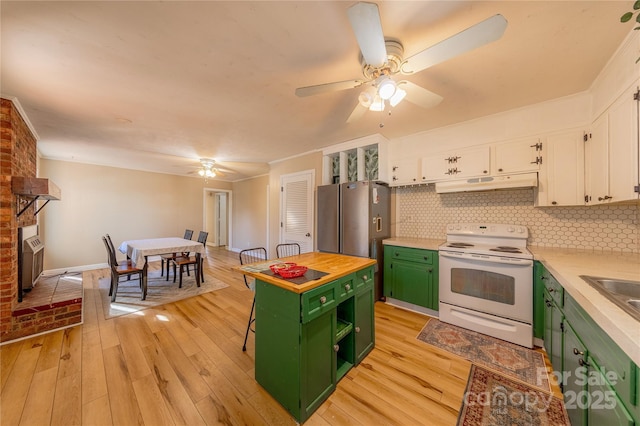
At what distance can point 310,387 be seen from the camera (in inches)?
56.8

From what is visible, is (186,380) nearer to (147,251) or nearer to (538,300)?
(147,251)

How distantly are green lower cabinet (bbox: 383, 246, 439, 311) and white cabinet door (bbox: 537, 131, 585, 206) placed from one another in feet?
4.22

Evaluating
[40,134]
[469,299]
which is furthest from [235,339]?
[40,134]

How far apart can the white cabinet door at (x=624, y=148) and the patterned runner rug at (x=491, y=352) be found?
149 cm

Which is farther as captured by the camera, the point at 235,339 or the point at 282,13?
the point at 235,339

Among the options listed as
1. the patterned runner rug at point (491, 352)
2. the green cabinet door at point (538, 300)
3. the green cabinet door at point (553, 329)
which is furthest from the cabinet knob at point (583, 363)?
the green cabinet door at point (538, 300)

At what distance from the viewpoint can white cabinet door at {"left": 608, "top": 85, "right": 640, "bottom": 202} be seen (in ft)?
4.80

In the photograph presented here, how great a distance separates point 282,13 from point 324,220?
262 cm

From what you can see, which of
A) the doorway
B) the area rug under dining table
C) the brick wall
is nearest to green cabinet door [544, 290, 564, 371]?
the area rug under dining table

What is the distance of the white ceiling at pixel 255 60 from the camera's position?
4.20ft

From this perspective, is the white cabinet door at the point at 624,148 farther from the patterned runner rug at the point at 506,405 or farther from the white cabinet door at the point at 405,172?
the white cabinet door at the point at 405,172

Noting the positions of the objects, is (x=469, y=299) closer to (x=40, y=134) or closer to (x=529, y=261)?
(x=529, y=261)

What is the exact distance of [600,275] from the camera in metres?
1.37

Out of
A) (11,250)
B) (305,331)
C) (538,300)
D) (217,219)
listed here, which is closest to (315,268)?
(305,331)
